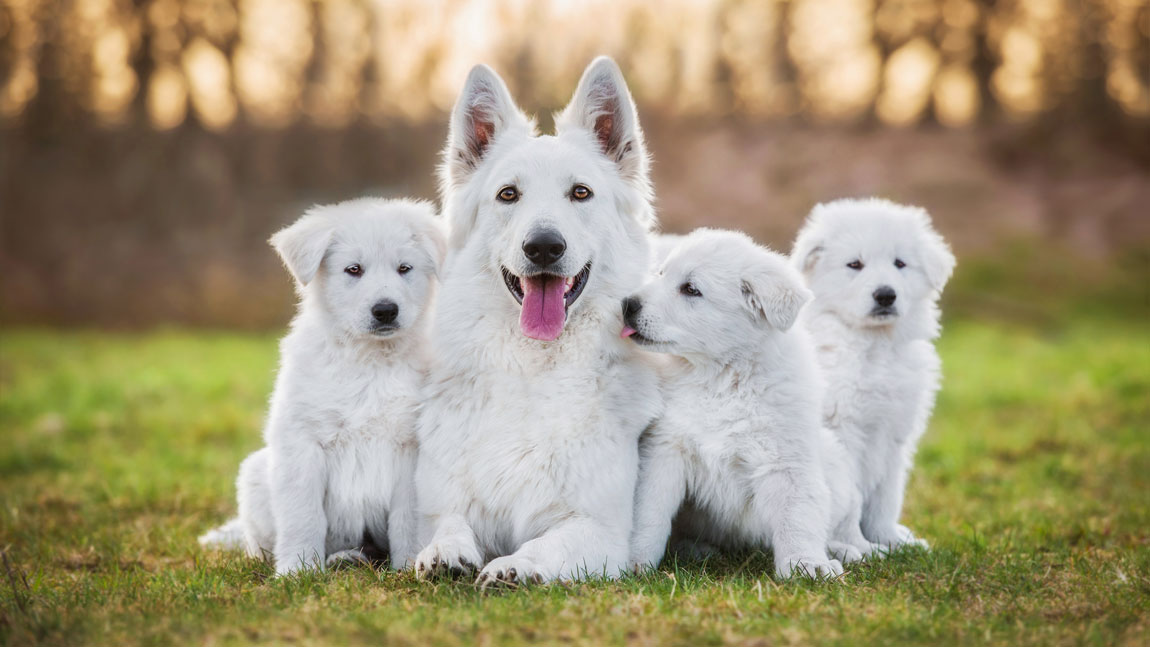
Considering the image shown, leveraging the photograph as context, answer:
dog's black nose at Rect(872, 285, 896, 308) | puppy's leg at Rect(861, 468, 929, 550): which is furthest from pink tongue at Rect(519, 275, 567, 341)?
puppy's leg at Rect(861, 468, 929, 550)

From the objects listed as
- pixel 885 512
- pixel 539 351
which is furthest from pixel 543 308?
pixel 885 512

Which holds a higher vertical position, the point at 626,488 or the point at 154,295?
the point at 626,488

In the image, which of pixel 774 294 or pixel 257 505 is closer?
pixel 774 294

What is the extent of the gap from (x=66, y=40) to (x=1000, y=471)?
18331 mm

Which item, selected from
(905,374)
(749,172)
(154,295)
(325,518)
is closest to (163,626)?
(325,518)

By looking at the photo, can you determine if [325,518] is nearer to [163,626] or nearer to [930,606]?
[163,626]

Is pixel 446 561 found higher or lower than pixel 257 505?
higher

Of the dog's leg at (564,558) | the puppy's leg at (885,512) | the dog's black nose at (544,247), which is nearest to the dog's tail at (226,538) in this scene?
the dog's leg at (564,558)

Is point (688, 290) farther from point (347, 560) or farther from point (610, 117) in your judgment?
point (347, 560)

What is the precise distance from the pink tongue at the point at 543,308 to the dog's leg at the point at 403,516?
83 centimetres

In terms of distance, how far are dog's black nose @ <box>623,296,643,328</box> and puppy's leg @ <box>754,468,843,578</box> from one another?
2.90 feet

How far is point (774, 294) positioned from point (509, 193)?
1.25m

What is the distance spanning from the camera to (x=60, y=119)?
19297 millimetres

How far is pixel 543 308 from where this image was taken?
13.9 ft
